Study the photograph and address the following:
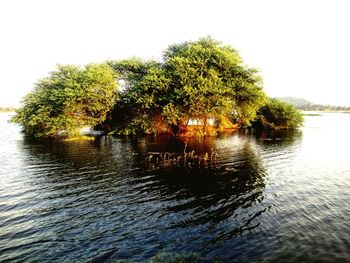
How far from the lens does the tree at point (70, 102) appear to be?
205ft

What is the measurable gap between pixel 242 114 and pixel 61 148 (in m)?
44.0

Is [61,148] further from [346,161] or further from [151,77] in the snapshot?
[346,161]

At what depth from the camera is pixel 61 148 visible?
170 feet

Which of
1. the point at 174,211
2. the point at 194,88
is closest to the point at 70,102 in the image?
the point at 194,88

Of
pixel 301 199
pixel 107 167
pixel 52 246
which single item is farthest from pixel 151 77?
pixel 52 246

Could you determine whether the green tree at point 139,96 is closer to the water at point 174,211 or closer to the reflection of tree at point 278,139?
the reflection of tree at point 278,139

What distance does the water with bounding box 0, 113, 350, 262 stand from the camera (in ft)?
51.7

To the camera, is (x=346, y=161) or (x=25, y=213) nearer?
(x=25, y=213)

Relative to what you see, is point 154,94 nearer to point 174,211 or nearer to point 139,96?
point 139,96

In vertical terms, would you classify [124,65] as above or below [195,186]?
above

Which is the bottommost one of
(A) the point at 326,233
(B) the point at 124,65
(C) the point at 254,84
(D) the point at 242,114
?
(A) the point at 326,233

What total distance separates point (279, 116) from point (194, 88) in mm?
48430

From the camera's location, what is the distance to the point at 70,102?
204 ft

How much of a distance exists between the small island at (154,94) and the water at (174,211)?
2523 centimetres
